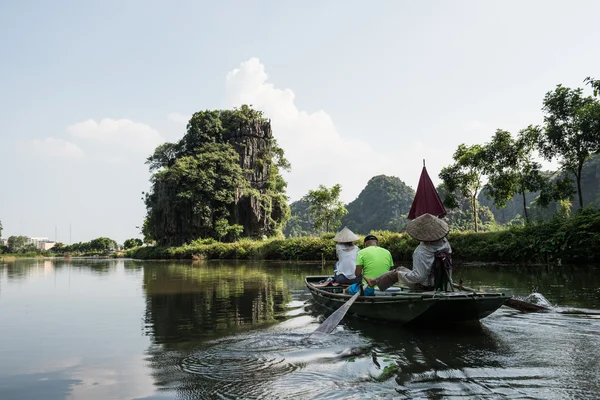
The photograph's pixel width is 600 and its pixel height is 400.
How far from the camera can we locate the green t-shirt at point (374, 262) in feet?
26.2

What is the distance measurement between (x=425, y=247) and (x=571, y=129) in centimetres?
1859

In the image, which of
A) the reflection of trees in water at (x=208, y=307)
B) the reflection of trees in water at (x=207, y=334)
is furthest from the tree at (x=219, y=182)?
the reflection of trees in water at (x=207, y=334)

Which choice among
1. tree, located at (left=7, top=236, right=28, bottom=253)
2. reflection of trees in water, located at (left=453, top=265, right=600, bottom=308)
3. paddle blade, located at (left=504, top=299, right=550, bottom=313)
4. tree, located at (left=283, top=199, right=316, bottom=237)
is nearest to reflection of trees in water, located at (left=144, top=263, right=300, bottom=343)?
paddle blade, located at (left=504, top=299, right=550, bottom=313)

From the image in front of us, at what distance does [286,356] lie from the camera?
5.57 m

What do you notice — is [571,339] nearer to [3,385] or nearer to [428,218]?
[428,218]

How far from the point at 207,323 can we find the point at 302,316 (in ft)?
6.45

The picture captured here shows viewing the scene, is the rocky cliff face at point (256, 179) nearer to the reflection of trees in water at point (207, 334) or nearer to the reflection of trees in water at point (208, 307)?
the reflection of trees in water at point (208, 307)

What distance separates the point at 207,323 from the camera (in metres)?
8.19

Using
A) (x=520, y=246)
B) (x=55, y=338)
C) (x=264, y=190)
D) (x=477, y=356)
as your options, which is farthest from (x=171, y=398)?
(x=264, y=190)

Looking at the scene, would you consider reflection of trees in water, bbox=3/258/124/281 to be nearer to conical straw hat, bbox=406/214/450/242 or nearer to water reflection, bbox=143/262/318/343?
water reflection, bbox=143/262/318/343

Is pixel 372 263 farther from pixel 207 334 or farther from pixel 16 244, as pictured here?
pixel 16 244

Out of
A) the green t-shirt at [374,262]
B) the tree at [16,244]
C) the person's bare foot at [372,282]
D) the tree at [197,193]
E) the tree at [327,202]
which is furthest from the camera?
the tree at [16,244]

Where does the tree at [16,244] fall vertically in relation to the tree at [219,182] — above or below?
below

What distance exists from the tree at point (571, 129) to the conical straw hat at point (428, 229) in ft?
57.6
